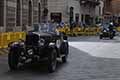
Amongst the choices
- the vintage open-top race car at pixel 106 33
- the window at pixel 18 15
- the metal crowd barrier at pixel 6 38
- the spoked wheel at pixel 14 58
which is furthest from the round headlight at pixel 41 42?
the vintage open-top race car at pixel 106 33

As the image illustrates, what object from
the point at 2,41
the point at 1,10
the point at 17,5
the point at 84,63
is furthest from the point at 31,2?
the point at 84,63

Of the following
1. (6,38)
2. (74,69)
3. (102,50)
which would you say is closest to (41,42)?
(74,69)

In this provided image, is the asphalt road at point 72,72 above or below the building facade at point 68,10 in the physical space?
below

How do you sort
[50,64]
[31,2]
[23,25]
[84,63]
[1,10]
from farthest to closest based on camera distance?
[31,2]
[23,25]
[1,10]
[84,63]
[50,64]

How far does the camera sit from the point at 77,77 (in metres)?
12.6

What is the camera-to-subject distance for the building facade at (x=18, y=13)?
3064 centimetres

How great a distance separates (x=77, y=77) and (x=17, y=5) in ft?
75.7

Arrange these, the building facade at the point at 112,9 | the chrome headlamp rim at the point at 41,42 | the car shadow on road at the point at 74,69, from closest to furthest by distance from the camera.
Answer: the car shadow on road at the point at 74,69 → the chrome headlamp rim at the point at 41,42 → the building facade at the point at 112,9

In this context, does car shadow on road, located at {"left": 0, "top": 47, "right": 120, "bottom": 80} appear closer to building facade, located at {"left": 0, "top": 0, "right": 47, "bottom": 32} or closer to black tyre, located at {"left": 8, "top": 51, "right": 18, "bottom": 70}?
black tyre, located at {"left": 8, "top": 51, "right": 18, "bottom": 70}

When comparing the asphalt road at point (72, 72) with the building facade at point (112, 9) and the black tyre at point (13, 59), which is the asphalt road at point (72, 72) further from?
the building facade at point (112, 9)

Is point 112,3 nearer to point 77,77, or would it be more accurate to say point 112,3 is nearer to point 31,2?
point 31,2

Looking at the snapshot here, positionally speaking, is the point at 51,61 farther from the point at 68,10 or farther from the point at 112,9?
the point at 112,9

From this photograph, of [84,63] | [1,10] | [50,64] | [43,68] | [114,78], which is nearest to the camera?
[114,78]

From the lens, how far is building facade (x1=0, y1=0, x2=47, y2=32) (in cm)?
3064
